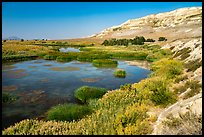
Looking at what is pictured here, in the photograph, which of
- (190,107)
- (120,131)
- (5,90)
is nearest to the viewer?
(120,131)

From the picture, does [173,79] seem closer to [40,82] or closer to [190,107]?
[190,107]

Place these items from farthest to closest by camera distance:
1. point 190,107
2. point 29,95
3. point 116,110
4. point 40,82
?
point 40,82
point 29,95
point 116,110
point 190,107

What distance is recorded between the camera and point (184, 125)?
36.9ft

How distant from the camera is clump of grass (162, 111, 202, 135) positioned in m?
10.7

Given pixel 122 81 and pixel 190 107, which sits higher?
pixel 190 107

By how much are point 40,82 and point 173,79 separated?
15587mm

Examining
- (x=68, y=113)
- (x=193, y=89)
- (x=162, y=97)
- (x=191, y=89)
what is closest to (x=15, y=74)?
(x=68, y=113)

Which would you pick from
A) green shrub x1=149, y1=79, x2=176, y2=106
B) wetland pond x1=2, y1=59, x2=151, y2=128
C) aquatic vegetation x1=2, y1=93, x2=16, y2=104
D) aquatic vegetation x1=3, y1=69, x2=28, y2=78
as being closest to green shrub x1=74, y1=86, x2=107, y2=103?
wetland pond x1=2, y1=59, x2=151, y2=128

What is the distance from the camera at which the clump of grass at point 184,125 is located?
10.7 meters

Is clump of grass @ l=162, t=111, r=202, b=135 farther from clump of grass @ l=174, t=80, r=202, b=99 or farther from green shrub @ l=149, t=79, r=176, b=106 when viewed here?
green shrub @ l=149, t=79, r=176, b=106

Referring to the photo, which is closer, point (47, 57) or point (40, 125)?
point (40, 125)

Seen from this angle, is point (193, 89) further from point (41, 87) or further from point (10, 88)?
point (10, 88)

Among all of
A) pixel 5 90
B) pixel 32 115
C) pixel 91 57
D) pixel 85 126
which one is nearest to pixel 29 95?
pixel 5 90

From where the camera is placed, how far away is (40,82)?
30.1 m
